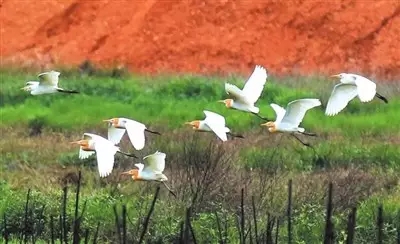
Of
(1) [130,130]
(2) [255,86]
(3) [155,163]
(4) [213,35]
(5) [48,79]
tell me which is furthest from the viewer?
(4) [213,35]

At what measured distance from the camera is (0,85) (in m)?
20.2

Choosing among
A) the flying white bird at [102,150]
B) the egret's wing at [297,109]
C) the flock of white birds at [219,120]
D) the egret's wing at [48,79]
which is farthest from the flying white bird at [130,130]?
the egret's wing at [297,109]

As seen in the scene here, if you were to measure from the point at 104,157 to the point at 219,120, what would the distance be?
174 cm

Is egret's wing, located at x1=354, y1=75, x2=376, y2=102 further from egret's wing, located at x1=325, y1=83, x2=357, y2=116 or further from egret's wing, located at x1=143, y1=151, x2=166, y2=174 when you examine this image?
egret's wing, located at x1=143, y1=151, x2=166, y2=174

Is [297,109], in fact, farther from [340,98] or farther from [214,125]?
[214,125]

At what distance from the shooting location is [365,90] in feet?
32.4

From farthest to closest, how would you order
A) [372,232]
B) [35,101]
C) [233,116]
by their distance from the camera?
[35,101] → [233,116] → [372,232]

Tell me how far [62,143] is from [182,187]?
4.41 metres

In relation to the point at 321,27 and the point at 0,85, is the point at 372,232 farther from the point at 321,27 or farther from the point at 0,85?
the point at 321,27

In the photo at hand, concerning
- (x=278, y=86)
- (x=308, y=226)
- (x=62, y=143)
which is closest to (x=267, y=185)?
(x=308, y=226)

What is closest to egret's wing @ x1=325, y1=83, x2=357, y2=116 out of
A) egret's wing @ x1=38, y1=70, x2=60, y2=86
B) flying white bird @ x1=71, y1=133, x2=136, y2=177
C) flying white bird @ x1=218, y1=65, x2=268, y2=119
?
flying white bird @ x1=218, y1=65, x2=268, y2=119

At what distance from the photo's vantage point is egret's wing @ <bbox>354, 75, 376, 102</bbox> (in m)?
9.76

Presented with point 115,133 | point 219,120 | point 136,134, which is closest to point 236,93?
point 219,120

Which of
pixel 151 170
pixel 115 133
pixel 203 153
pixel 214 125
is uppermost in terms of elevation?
pixel 214 125
